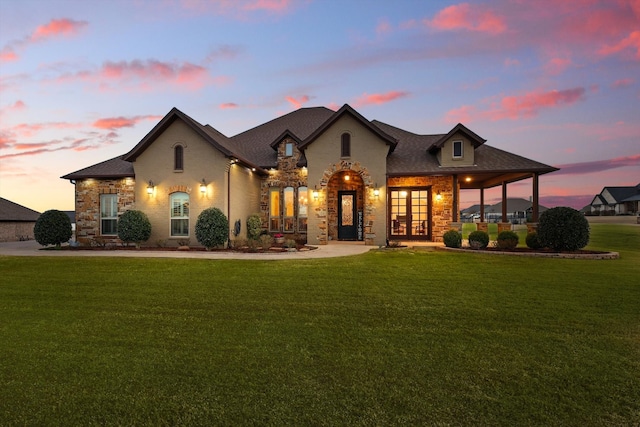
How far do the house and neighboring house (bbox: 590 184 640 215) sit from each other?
50527mm

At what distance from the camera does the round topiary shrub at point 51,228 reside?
15.3 m

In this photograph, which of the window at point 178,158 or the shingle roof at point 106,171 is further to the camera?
the shingle roof at point 106,171

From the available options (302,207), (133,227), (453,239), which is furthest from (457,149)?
(133,227)

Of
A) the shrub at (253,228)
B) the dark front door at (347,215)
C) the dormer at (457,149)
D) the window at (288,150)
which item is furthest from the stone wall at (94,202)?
the dormer at (457,149)

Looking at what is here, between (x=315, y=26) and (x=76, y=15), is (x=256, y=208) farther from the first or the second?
(x=76, y=15)

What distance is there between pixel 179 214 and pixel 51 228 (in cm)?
644

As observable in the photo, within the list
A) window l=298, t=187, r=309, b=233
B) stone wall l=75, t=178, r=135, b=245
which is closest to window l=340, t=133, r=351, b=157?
window l=298, t=187, r=309, b=233

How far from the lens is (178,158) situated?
1531 cm

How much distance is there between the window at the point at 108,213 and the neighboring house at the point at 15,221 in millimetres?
10721

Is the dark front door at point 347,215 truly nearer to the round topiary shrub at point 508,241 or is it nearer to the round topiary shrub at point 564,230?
the round topiary shrub at point 508,241

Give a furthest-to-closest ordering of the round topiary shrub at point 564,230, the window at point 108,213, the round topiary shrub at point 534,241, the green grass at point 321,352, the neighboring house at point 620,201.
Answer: the neighboring house at point 620,201 → the window at point 108,213 → the round topiary shrub at point 534,241 → the round topiary shrub at point 564,230 → the green grass at point 321,352

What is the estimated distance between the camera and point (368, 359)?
11.9 feet

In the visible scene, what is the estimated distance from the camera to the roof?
2173 cm

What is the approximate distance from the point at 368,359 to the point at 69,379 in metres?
3.25
